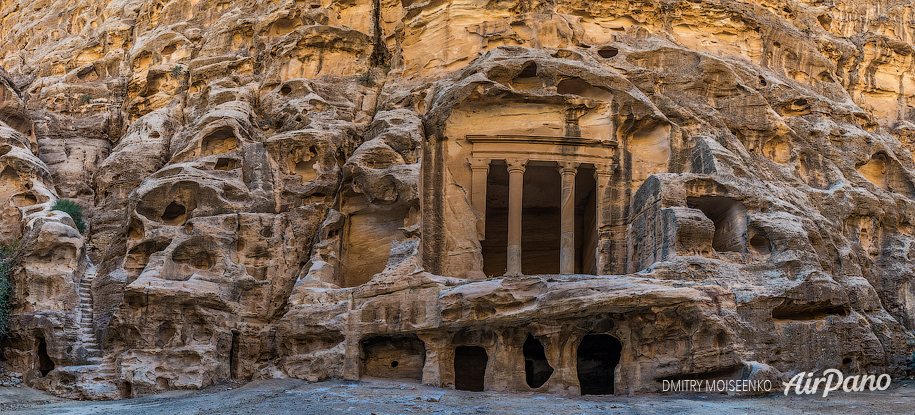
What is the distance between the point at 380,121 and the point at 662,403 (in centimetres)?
1143

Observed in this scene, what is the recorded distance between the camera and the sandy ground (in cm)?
1421

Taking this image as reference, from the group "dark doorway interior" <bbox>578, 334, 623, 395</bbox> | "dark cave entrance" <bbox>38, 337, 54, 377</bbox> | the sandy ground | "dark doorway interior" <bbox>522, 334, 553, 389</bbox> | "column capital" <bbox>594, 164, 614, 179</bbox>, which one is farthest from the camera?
"column capital" <bbox>594, 164, 614, 179</bbox>

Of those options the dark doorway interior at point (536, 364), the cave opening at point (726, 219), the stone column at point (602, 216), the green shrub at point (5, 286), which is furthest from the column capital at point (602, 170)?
the green shrub at point (5, 286)

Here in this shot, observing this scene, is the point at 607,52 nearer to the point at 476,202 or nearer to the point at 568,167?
the point at 568,167

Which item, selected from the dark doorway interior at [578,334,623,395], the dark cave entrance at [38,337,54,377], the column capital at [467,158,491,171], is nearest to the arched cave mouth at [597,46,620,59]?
the column capital at [467,158,491,171]

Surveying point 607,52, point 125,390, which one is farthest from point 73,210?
point 607,52

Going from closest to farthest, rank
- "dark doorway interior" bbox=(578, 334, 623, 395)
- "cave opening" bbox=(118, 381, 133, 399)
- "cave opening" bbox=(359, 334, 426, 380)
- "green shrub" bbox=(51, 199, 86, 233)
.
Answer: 1. "cave opening" bbox=(118, 381, 133, 399)
2. "cave opening" bbox=(359, 334, 426, 380)
3. "dark doorway interior" bbox=(578, 334, 623, 395)
4. "green shrub" bbox=(51, 199, 86, 233)

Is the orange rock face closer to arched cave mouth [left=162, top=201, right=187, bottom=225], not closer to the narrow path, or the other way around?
the narrow path

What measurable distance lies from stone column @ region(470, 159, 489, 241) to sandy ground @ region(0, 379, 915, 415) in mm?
5729

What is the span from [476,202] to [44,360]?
1150cm

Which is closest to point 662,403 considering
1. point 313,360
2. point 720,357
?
point 720,357

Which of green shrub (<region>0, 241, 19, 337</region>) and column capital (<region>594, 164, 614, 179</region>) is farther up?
column capital (<region>594, 164, 614, 179</region>)

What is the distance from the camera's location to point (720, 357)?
16469 mm

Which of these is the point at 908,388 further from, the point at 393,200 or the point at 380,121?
the point at 380,121
